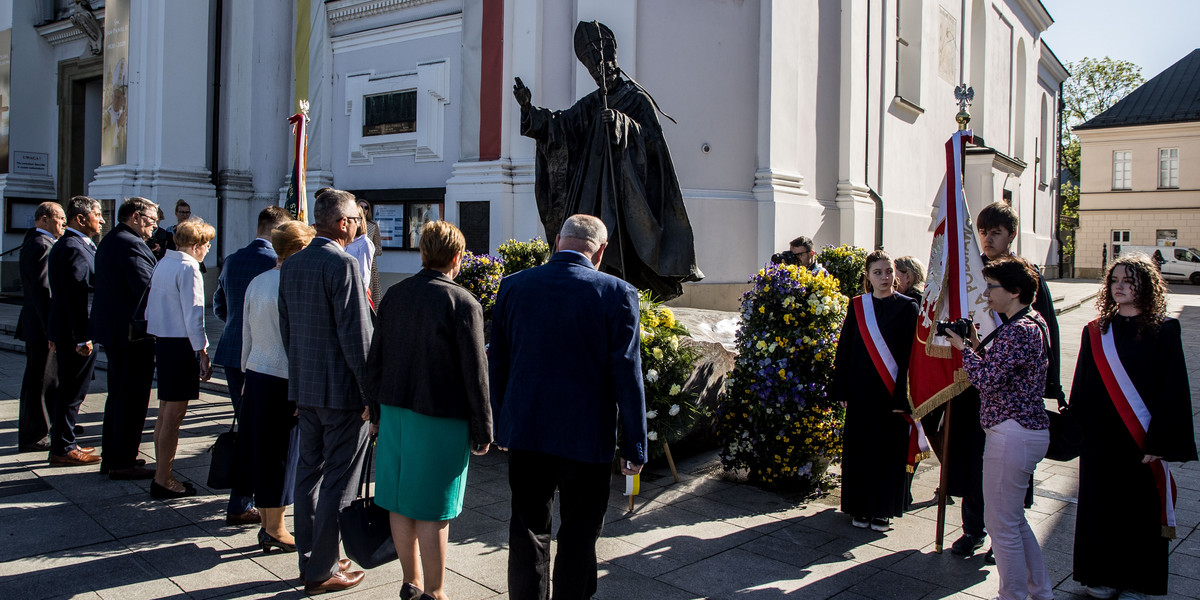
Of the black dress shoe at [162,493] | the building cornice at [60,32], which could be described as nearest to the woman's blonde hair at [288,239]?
the black dress shoe at [162,493]

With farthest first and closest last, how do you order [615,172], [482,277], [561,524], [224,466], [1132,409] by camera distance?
1. [482,277]
2. [615,172]
3. [224,466]
4. [1132,409]
5. [561,524]

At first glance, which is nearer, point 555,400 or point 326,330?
point 555,400

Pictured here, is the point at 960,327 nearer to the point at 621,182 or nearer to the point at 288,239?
the point at 621,182

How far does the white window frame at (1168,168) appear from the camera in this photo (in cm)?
3619

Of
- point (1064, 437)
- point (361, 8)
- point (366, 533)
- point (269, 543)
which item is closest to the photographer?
point (366, 533)

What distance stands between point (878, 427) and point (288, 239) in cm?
337

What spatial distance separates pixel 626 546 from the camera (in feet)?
14.9

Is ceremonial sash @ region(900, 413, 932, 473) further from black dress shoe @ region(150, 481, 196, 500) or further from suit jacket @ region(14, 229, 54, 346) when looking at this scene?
suit jacket @ region(14, 229, 54, 346)

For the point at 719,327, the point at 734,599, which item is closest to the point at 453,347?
the point at 734,599

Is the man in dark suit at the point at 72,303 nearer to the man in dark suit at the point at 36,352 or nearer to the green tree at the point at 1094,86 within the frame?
the man in dark suit at the point at 36,352

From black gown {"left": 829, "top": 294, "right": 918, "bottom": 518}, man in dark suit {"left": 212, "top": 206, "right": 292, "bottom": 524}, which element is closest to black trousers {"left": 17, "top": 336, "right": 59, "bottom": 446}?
man in dark suit {"left": 212, "top": 206, "right": 292, "bottom": 524}

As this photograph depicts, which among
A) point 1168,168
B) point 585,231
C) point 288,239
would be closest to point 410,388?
point 585,231

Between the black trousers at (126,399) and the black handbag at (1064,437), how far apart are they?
5189mm

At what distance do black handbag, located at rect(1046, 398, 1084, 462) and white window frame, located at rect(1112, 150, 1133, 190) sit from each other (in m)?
39.7
